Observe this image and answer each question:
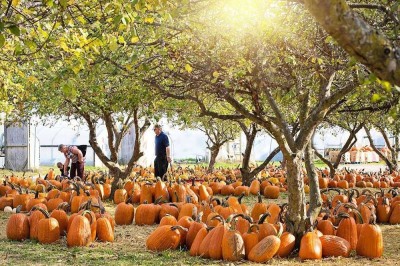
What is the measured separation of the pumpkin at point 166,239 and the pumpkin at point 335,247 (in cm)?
176

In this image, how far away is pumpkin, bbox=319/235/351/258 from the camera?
6492mm

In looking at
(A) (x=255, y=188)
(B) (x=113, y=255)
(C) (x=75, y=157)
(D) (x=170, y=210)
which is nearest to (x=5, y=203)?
(D) (x=170, y=210)

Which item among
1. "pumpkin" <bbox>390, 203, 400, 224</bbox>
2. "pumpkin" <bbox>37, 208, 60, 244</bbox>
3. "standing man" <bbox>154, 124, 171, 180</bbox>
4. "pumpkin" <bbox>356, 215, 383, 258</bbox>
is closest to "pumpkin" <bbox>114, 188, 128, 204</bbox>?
"standing man" <bbox>154, 124, 171, 180</bbox>

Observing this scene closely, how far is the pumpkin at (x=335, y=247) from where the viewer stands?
21.3 ft

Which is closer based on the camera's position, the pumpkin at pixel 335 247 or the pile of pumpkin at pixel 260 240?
the pile of pumpkin at pixel 260 240

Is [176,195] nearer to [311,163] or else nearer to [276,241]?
[311,163]

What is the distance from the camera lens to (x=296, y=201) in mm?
6746

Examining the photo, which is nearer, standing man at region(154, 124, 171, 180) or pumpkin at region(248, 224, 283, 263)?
pumpkin at region(248, 224, 283, 263)

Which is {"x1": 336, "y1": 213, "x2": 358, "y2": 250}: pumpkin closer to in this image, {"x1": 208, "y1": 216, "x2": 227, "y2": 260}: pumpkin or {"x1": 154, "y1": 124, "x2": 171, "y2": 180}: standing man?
{"x1": 208, "y1": 216, "x2": 227, "y2": 260}: pumpkin

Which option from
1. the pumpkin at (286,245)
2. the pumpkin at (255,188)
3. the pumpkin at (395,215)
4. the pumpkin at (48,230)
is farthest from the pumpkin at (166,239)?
the pumpkin at (255,188)

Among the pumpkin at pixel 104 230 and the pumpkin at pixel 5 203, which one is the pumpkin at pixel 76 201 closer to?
the pumpkin at pixel 5 203

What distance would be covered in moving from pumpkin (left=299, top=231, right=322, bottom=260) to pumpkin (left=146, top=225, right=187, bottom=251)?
5.03ft

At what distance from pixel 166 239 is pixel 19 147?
79.4 feet

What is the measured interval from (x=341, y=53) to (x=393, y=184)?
1009 centimetres
